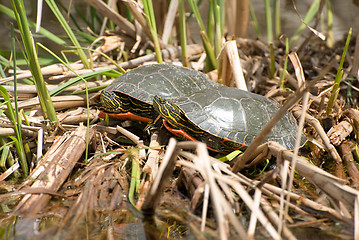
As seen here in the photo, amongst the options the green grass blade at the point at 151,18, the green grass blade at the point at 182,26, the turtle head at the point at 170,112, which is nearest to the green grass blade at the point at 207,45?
the green grass blade at the point at 182,26

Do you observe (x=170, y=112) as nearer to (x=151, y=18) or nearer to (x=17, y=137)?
(x=17, y=137)

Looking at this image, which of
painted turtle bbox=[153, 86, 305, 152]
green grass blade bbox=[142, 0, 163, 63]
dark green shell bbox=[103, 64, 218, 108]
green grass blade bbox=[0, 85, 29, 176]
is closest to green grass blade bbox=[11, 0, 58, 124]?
green grass blade bbox=[0, 85, 29, 176]

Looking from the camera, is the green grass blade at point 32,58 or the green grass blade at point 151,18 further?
the green grass blade at point 151,18

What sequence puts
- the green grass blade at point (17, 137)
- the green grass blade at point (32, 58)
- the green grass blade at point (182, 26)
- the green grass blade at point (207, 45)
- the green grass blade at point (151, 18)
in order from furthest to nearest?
the green grass blade at point (207, 45)
the green grass blade at point (182, 26)
the green grass blade at point (151, 18)
the green grass blade at point (17, 137)
the green grass blade at point (32, 58)

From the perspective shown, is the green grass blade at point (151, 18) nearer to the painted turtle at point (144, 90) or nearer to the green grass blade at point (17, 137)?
the painted turtle at point (144, 90)

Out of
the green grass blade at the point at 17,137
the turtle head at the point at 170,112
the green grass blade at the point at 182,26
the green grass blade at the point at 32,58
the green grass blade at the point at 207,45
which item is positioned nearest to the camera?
the green grass blade at the point at 32,58

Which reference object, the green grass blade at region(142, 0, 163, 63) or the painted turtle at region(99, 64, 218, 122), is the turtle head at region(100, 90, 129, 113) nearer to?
the painted turtle at region(99, 64, 218, 122)
